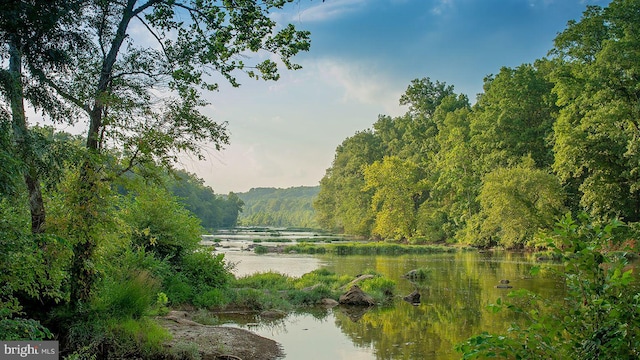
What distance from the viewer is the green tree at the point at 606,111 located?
32.2 meters

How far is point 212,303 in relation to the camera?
17.1 m

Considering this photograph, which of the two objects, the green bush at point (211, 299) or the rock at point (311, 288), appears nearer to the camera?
the green bush at point (211, 299)

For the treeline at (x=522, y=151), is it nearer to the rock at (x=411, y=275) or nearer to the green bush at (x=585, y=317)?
the green bush at (x=585, y=317)

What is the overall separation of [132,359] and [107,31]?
722 centimetres

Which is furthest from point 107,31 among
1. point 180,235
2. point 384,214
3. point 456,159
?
point 384,214

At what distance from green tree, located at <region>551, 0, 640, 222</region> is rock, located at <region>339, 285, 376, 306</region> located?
2082 cm

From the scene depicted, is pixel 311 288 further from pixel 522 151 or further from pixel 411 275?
pixel 522 151

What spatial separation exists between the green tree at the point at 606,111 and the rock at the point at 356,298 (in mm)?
20816

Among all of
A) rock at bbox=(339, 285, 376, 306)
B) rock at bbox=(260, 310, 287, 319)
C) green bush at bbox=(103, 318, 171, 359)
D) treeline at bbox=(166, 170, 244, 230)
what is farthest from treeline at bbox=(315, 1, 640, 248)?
treeline at bbox=(166, 170, 244, 230)

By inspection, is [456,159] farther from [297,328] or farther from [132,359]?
[132,359]

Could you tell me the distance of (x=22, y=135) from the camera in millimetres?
8008

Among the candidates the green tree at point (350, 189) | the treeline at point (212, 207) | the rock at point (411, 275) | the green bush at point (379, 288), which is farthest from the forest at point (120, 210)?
the treeline at point (212, 207)

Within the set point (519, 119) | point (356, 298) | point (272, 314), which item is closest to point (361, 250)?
point (519, 119)

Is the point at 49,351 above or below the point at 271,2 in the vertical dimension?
below
